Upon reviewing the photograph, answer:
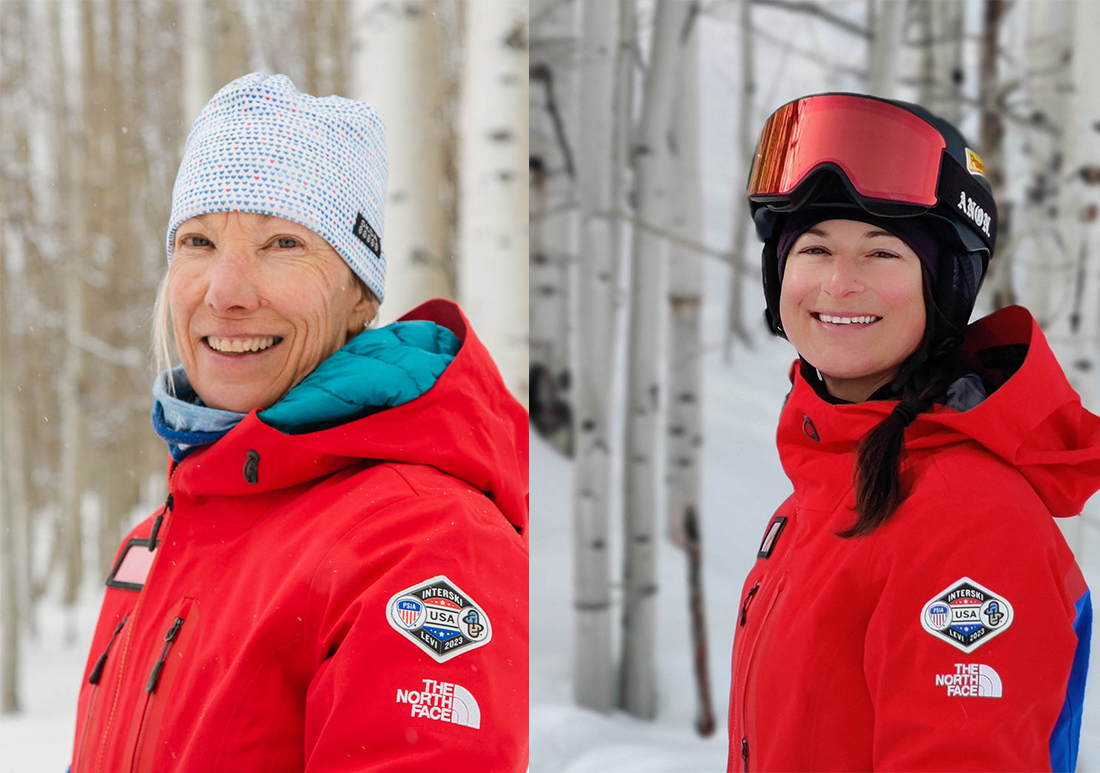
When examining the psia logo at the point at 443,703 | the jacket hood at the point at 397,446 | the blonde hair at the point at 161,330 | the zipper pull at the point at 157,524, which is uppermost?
the blonde hair at the point at 161,330

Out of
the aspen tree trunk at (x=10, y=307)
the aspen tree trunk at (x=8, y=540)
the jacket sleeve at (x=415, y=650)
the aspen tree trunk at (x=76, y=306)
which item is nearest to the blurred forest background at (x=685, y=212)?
the jacket sleeve at (x=415, y=650)

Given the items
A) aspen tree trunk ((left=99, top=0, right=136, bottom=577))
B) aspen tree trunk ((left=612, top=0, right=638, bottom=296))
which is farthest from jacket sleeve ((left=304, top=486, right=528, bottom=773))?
aspen tree trunk ((left=99, top=0, right=136, bottom=577))

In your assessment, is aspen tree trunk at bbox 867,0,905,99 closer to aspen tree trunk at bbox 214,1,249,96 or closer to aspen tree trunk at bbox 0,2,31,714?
aspen tree trunk at bbox 214,1,249,96

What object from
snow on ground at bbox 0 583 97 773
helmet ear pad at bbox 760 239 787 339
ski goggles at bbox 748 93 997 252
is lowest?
snow on ground at bbox 0 583 97 773

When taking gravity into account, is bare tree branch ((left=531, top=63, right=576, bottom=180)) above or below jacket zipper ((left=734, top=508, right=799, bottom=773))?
above

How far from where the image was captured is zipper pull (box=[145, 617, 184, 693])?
3.64ft

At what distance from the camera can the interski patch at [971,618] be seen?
35.8 inches

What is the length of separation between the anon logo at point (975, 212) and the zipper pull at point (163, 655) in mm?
1015

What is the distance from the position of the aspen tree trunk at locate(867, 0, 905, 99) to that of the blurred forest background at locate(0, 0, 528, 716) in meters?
0.76

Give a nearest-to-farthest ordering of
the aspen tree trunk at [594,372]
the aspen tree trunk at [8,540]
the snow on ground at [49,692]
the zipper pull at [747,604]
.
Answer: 1. the zipper pull at [747,604]
2. the aspen tree trunk at [594,372]
3. the snow on ground at [49,692]
4. the aspen tree trunk at [8,540]

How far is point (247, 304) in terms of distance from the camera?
1.21 m

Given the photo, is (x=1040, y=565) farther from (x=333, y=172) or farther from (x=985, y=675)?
(x=333, y=172)

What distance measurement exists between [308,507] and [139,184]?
5122 mm

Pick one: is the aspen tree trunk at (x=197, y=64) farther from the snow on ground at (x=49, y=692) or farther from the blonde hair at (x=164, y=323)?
the snow on ground at (x=49, y=692)
